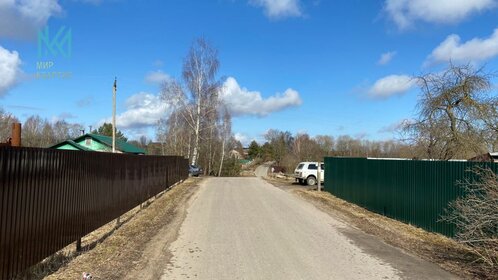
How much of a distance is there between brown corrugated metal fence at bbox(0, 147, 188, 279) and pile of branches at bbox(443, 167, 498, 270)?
665cm

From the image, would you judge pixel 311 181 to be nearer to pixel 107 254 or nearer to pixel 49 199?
pixel 107 254

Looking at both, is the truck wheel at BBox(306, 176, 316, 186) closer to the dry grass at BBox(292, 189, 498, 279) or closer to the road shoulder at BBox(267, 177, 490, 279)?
the dry grass at BBox(292, 189, 498, 279)

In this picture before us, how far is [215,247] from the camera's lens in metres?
9.20

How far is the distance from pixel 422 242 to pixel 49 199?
8.04 meters

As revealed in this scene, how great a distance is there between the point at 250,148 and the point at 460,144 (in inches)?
5310

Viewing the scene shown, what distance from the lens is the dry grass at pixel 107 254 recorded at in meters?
6.79

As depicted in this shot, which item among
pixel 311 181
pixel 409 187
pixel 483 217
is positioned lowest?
pixel 311 181

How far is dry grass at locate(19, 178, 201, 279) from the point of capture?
6785 mm

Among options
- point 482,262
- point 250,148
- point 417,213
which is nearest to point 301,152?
point 417,213

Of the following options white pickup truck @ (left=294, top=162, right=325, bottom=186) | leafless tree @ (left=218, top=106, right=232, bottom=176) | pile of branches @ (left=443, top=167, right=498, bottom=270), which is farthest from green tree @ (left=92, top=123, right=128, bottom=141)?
pile of branches @ (left=443, top=167, right=498, bottom=270)

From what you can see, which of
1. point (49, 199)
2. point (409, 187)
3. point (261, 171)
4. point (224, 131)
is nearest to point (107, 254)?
point (49, 199)

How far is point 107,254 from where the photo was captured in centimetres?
830

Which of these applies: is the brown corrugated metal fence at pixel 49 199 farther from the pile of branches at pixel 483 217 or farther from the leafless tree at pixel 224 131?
the leafless tree at pixel 224 131

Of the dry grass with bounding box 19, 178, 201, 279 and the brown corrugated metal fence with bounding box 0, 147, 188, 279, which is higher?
the brown corrugated metal fence with bounding box 0, 147, 188, 279
